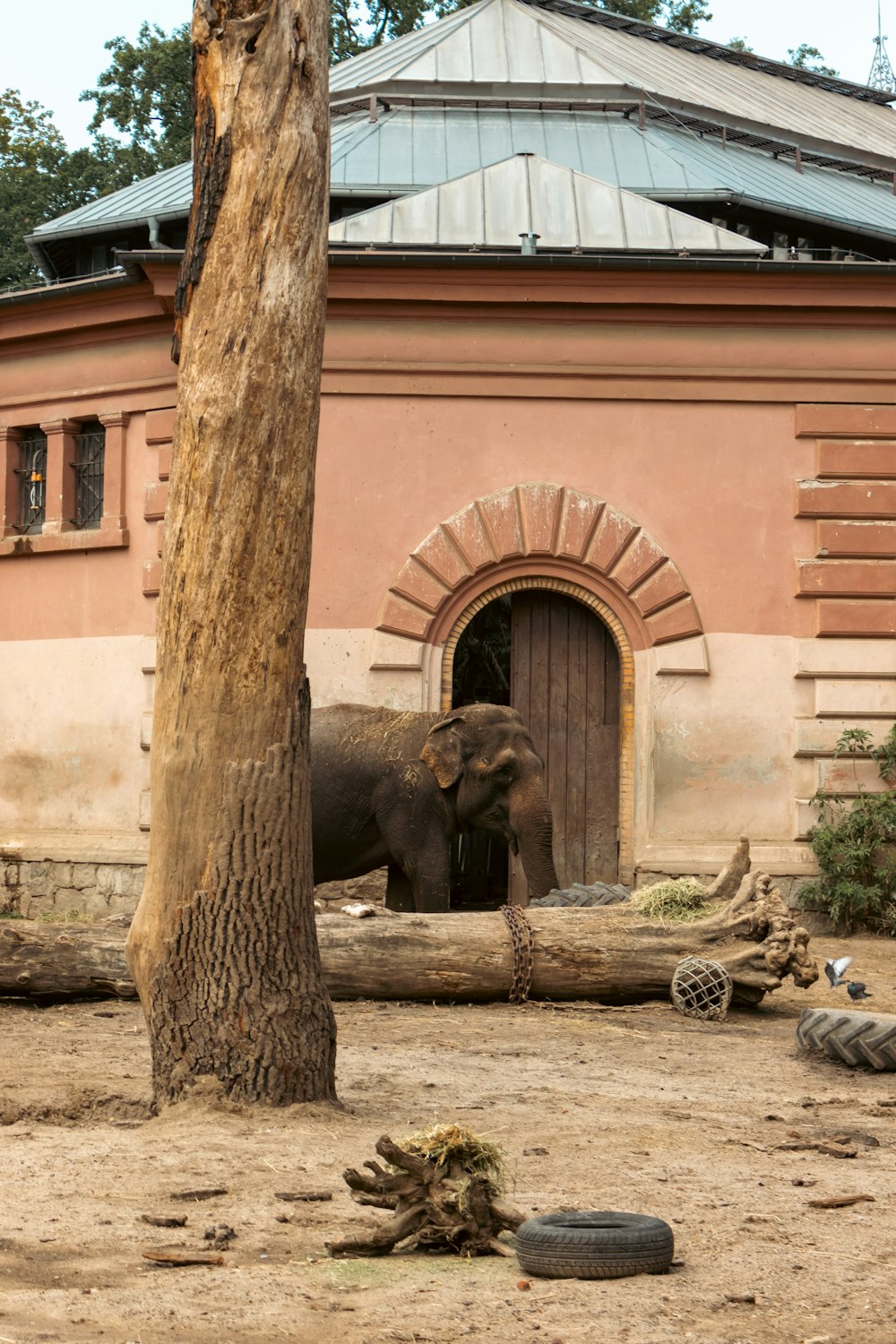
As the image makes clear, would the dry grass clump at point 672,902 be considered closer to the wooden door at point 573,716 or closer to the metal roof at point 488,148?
the wooden door at point 573,716

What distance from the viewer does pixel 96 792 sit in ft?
51.7

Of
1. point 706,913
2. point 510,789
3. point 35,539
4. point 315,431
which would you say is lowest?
point 706,913

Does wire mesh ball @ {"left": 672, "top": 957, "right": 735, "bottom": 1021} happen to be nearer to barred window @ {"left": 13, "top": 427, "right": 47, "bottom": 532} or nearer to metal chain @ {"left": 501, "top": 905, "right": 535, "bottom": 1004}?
metal chain @ {"left": 501, "top": 905, "right": 535, "bottom": 1004}

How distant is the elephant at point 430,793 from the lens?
12.4 m

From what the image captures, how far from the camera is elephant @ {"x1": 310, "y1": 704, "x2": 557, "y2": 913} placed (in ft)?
40.5

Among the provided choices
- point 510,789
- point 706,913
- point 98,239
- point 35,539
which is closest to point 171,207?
point 98,239

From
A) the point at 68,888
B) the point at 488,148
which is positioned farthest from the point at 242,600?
the point at 488,148

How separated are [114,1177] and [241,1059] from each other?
105 cm

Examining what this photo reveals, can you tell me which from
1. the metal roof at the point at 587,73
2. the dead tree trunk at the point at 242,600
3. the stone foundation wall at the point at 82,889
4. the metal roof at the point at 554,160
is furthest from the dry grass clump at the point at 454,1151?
the metal roof at the point at 587,73

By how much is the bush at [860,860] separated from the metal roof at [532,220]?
530 centimetres

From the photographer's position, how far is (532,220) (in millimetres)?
17047

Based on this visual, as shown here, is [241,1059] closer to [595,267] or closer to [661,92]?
[595,267]

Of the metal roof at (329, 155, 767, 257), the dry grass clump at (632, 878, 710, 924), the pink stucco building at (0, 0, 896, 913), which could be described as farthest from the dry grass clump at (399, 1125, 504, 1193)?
the metal roof at (329, 155, 767, 257)

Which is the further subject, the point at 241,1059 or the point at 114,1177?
the point at 241,1059
